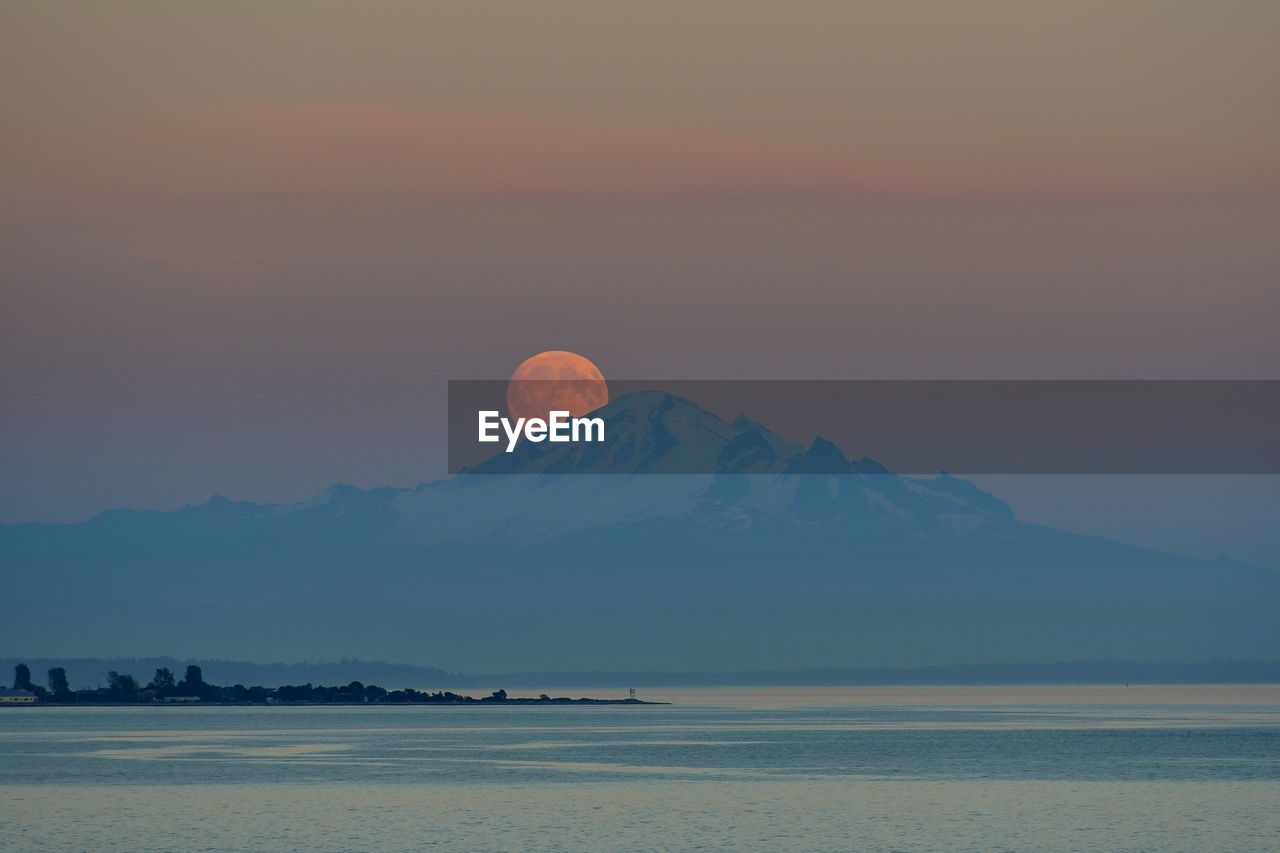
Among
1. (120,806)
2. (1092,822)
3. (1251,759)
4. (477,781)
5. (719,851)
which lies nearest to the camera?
(719,851)

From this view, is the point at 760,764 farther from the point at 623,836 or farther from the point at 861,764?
the point at 623,836

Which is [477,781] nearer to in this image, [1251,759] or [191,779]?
[191,779]

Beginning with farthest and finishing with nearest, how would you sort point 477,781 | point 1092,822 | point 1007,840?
point 477,781
point 1092,822
point 1007,840

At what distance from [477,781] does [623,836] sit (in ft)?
155

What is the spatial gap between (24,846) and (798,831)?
43128 mm

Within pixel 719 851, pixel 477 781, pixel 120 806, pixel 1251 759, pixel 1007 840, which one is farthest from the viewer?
pixel 1251 759

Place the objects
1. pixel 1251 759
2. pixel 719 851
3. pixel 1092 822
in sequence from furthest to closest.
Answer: pixel 1251 759 < pixel 1092 822 < pixel 719 851

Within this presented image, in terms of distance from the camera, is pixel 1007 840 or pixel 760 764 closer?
pixel 1007 840

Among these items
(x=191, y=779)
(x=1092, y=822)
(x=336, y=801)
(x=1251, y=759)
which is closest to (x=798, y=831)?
(x=1092, y=822)

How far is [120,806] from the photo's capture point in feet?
398

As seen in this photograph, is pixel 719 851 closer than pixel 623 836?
Yes

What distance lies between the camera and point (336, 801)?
123875 mm

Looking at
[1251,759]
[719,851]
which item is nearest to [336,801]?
[719,851]

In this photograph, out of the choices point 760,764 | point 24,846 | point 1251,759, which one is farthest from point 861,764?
point 24,846
